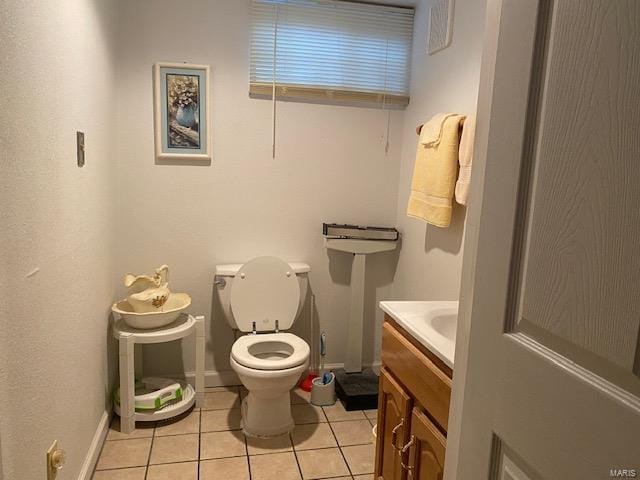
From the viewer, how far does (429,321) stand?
1.65m

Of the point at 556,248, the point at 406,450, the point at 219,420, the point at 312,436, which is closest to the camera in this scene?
the point at 556,248

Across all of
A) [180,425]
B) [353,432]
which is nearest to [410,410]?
[353,432]

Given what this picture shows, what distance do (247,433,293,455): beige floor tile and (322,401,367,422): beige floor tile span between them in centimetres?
31

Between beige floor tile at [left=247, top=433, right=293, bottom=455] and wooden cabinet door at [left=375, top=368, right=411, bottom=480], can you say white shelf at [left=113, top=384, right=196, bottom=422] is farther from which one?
wooden cabinet door at [left=375, top=368, right=411, bottom=480]

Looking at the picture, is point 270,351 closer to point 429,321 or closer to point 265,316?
point 265,316

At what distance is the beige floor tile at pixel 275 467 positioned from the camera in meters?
2.03

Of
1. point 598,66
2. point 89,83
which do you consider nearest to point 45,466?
point 89,83

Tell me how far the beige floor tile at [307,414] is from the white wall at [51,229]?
38.5 inches

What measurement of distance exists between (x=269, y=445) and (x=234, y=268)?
0.94 metres

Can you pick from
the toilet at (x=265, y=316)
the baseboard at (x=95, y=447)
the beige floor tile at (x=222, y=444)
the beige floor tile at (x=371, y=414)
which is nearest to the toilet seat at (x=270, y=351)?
the toilet at (x=265, y=316)

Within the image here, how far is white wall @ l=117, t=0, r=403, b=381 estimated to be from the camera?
248 centimetres

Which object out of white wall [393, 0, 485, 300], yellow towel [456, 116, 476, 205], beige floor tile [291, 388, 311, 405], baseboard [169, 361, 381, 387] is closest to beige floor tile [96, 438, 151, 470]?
baseboard [169, 361, 381, 387]

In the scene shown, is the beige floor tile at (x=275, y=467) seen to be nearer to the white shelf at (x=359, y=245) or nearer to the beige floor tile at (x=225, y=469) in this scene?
the beige floor tile at (x=225, y=469)

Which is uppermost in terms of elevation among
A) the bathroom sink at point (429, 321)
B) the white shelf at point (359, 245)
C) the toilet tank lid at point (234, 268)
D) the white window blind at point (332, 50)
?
the white window blind at point (332, 50)
